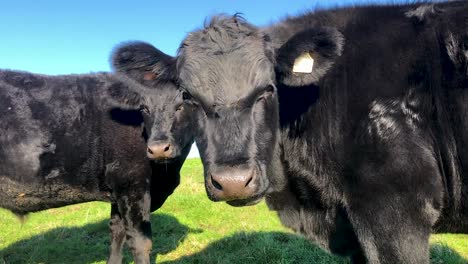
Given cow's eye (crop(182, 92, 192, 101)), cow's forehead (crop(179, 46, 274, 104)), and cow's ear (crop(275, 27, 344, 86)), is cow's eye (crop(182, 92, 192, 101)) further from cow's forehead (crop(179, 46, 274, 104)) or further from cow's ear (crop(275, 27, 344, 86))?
cow's ear (crop(275, 27, 344, 86))

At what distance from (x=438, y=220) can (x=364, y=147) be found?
0.78 meters

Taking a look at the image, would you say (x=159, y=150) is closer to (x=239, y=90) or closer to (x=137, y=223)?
(x=137, y=223)

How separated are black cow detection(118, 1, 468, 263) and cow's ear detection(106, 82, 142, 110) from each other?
324 cm

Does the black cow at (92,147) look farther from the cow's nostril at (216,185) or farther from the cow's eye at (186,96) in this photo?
the cow's nostril at (216,185)

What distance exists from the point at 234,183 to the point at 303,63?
1265mm

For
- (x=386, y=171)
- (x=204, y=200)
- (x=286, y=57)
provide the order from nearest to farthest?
1. (x=386, y=171)
2. (x=286, y=57)
3. (x=204, y=200)

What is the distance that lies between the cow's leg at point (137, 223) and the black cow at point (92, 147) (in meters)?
0.01

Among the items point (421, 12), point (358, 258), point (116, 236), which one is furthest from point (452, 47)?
point (116, 236)

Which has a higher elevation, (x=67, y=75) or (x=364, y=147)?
(x=364, y=147)

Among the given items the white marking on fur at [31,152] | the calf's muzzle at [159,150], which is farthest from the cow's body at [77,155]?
the calf's muzzle at [159,150]

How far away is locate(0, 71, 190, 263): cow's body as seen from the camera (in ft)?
19.3

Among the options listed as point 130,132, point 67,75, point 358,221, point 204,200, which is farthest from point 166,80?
point 204,200

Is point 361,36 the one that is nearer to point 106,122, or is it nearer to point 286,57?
point 286,57

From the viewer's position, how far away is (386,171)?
3023 mm
